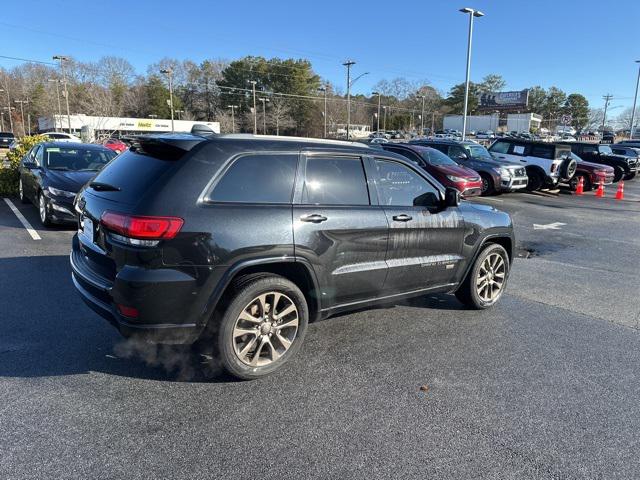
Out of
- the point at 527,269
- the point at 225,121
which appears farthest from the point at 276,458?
the point at 225,121

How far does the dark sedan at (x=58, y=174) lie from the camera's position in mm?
7961

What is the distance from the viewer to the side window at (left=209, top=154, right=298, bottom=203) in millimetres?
3297

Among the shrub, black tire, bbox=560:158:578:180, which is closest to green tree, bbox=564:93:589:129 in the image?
black tire, bbox=560:158:578:180

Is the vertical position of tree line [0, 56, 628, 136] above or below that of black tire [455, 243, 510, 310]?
above

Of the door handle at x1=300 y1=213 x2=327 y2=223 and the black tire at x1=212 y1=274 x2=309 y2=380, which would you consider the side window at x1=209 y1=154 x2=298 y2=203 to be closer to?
the door handle at x1=300 y1=213 x2=327 y2=223

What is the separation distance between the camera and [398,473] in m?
2.54

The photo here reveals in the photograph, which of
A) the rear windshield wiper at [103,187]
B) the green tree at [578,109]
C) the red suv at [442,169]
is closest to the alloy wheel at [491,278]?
the rear windshield wiper at [103,187]

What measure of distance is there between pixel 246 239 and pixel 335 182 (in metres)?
0.99

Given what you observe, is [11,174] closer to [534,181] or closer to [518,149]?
[518,149]

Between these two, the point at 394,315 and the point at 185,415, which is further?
the point at 394,315

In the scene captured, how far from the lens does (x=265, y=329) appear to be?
350 cm

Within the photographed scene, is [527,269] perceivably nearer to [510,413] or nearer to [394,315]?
[394,315]

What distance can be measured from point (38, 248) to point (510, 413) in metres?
6.69

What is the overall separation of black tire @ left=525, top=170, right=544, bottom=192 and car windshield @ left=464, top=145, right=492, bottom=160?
6.19 feet
